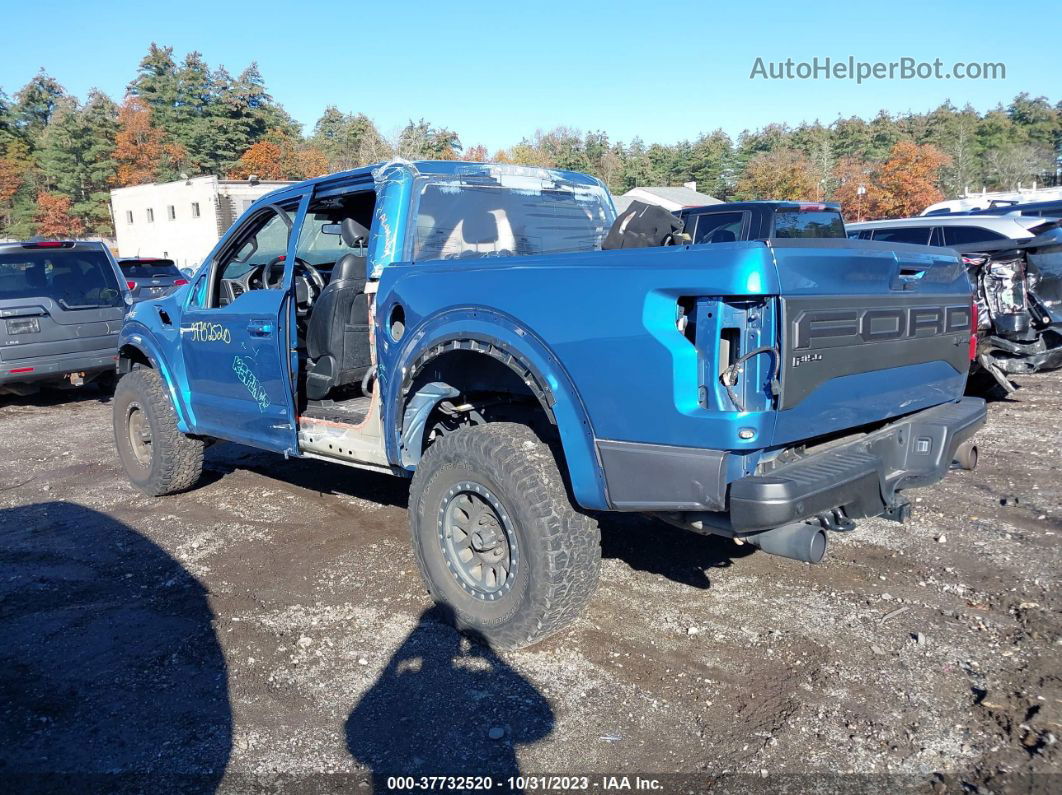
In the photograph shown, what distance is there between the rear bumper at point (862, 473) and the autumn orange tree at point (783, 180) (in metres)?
45.8

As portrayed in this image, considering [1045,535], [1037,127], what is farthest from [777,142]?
[1045,535]

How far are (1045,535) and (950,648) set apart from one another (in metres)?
1.70

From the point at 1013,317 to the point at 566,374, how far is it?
6092mm

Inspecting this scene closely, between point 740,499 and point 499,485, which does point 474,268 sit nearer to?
point 499,485

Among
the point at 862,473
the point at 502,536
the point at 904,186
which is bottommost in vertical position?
the point at 502,536

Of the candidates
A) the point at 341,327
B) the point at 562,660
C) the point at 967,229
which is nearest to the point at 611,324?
the point at 562,660

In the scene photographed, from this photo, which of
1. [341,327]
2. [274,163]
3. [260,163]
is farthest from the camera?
[274,163]

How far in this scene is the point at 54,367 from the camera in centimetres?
905

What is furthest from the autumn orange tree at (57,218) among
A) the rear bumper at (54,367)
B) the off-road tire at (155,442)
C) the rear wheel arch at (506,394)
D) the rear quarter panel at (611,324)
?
the rear quarter panel at (611,324)

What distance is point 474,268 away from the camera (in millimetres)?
3477

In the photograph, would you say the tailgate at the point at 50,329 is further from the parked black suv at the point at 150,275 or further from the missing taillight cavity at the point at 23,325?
the parked black suv at the point at 150,275

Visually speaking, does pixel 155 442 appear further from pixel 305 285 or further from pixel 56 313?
pixel 56 313

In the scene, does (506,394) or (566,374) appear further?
(506,394)

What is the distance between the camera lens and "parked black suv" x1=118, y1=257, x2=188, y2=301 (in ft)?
43.1
